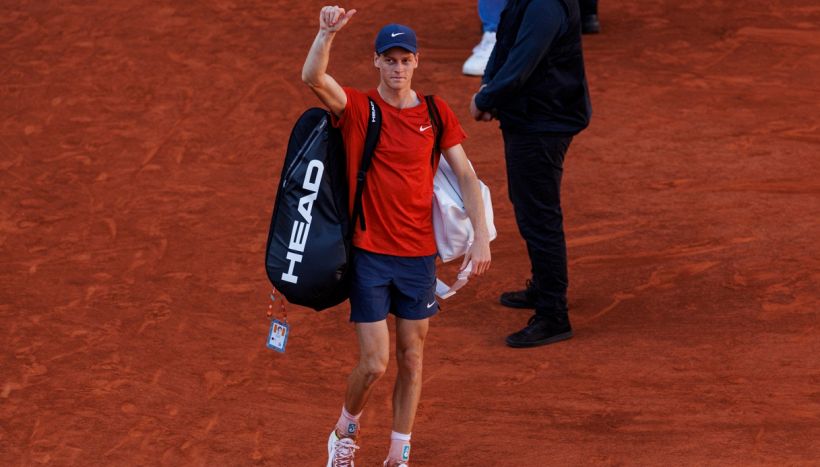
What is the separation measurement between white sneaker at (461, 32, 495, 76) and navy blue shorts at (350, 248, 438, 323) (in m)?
6.91

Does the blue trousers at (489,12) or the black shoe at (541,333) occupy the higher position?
the blue trousers at (489,12)

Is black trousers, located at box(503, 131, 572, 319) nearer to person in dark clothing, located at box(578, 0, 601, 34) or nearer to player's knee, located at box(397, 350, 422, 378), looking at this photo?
player's knee, located at box(397, 350, 422, 378)

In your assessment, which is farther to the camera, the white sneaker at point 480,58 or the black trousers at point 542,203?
the white sneaker at point 480,58

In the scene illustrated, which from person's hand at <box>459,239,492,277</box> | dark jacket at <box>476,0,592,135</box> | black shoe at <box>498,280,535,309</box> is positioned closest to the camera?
person's hand at <box>459,239,492,277</box>

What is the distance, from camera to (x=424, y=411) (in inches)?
286

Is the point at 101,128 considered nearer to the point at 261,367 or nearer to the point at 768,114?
the point at 261,367

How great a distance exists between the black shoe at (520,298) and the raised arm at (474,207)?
257 centimetres

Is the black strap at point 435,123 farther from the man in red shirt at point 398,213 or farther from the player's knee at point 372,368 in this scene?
the player's knee at point 372,368

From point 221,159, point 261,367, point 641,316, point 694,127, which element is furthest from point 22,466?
point 694,127

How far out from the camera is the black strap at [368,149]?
5789mm

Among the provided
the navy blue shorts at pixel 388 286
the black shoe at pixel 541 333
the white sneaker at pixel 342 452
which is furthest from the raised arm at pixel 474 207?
the black shoe at pixel 541 333

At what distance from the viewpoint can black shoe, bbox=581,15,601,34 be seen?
14031 millimetres

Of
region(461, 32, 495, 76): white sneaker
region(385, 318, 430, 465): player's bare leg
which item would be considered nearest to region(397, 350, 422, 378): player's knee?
region(385, 318, 430, 465): player's bare leg

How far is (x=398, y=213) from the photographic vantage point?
233 inches
